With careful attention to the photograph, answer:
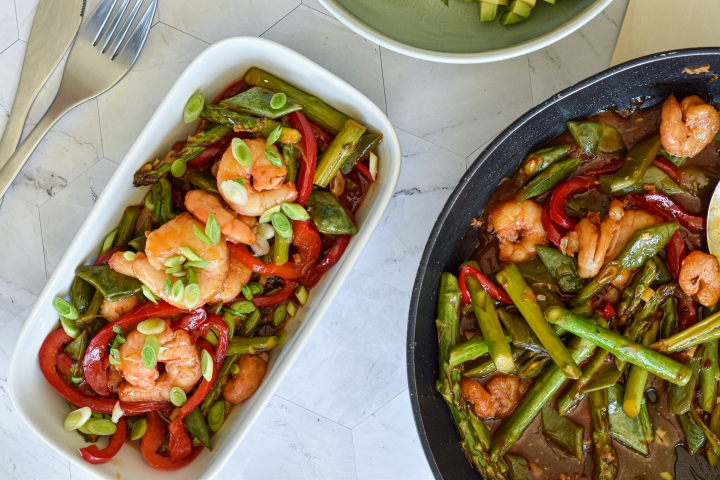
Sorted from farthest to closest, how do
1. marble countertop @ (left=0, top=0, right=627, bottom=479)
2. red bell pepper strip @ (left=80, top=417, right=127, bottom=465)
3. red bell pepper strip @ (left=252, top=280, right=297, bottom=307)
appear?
marble countertop @ (left=0, top=0, right=627, bottom=479) < red bell pepper strip @ (left=252, top=280, right=297, bottom=307) < red bell pepper strip @ (left=80, top=417, right=127, bottom=465)

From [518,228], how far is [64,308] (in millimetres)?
1504

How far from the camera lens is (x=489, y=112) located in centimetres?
207

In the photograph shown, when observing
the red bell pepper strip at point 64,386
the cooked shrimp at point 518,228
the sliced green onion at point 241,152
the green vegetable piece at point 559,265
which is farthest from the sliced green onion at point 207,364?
the green vegetable piece at point 559,265

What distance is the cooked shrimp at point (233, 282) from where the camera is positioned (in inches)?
73.3

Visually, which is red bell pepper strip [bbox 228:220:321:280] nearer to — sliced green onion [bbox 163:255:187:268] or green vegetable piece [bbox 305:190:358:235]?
green vegetable piece [bbox 305:190:358:235]

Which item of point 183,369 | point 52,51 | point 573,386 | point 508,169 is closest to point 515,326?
point 573,386

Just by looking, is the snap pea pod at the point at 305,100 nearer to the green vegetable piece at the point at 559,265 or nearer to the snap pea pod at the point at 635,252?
the green vegetable piece at the point at 559,265

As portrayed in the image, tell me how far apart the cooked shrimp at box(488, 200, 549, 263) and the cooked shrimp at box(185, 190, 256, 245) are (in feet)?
2.61

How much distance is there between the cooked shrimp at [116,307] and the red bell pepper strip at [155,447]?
36 cm

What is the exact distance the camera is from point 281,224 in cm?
182

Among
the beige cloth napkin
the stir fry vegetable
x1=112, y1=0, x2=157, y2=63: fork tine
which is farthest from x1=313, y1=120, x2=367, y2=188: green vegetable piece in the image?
the beige cloth napkin

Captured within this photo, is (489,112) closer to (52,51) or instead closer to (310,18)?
(310,18)

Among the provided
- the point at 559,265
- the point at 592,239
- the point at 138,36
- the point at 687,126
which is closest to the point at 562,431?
the point at 559,265

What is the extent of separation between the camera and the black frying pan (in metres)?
1.73
